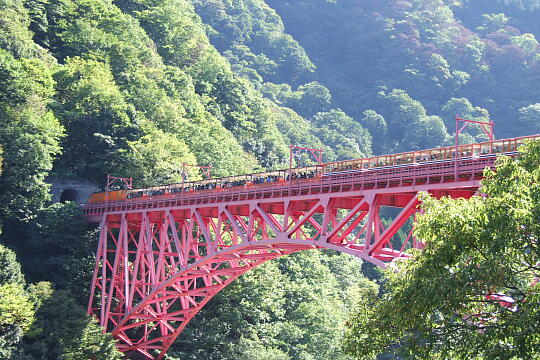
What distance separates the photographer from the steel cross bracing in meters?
33.4

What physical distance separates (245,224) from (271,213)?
11.0 feet

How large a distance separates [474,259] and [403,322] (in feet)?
10.8

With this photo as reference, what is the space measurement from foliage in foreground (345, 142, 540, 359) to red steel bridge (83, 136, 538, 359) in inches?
261

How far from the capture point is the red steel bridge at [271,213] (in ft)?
108

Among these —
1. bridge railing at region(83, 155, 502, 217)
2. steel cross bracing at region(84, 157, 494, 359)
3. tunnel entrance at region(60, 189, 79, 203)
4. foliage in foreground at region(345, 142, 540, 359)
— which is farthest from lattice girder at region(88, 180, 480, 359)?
tunnel entrance at region(60, 189, 79, 203)

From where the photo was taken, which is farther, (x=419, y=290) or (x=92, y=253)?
(x=92, y=253)

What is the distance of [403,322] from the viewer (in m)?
23.9

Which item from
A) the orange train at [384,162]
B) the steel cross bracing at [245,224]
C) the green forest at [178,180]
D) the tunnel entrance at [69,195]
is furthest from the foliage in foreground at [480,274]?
the tunnel entrance at [69,195]

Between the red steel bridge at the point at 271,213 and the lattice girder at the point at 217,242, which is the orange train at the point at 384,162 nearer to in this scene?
the red steel bridge at the point at 271,213

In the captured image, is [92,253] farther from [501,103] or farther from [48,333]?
[501,103]

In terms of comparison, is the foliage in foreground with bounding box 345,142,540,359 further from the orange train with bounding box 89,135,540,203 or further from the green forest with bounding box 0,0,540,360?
the orange train with bounding box 89,135,540,203

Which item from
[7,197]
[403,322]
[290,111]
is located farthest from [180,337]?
[290,111]

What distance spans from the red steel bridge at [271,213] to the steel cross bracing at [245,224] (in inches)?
2.3

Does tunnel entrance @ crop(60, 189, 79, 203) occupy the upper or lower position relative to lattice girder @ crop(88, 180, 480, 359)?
upper
